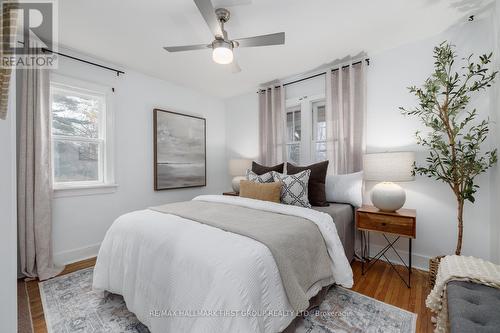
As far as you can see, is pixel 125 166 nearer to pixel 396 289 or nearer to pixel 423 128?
pixel 396 289

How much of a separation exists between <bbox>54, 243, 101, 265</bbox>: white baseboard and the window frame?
2.22ft

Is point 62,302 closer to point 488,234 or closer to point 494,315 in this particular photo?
point 494,315

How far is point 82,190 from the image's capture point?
2.71 metres

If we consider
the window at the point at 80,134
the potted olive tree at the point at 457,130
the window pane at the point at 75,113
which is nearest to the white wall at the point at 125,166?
the window at the point at 80,134

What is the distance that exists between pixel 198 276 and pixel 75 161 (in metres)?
2.55

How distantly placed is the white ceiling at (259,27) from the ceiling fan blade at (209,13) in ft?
0.88

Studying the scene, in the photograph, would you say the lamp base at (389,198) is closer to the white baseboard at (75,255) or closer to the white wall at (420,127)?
the white wall at (420,127)

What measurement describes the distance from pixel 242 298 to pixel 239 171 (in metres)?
2.71

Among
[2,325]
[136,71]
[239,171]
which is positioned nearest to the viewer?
[2,325]

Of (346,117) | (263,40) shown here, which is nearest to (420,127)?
(346,117)

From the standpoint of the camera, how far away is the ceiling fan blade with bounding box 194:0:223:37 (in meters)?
1.47

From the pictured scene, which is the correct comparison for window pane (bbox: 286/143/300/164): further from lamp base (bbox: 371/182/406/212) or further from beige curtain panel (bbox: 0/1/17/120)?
beige curtain panel (bbox: 0/1/17/120)

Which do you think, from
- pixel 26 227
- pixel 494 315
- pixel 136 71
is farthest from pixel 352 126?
pixel 26 227

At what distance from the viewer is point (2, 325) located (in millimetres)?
862
